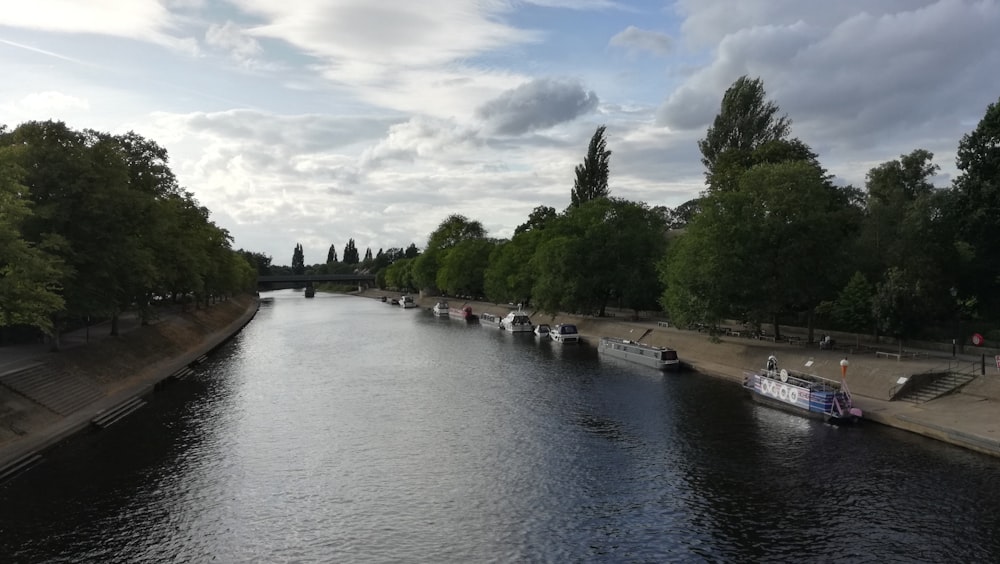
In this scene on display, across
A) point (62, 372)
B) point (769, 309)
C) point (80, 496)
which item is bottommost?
point (80, 496)

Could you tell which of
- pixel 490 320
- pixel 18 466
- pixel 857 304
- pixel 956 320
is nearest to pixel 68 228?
pixel 18 466

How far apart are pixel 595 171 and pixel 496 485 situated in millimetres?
118734

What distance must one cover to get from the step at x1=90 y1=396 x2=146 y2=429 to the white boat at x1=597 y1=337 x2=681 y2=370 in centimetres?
4966

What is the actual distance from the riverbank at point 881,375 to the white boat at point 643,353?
2878mm

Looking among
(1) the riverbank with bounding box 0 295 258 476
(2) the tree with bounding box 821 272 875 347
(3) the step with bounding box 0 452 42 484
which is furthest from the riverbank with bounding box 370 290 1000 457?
(1) the riverbank with bounding box 0 295 258 476

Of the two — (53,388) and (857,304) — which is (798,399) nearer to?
(857,304)

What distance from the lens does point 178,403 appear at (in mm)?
56438

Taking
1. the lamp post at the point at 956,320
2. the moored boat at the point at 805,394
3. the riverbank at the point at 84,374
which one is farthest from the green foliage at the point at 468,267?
the moored boat at the point at 805,394

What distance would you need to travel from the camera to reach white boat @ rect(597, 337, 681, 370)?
7162 centimetres

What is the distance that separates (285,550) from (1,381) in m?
29.9

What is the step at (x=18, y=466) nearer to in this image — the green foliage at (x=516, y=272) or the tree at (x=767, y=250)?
the tree at (x=767, y=250)

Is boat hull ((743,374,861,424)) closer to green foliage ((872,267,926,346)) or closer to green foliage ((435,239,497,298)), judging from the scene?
green foliage ((872,267,926,346))

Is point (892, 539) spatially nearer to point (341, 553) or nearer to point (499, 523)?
point (499, 523)

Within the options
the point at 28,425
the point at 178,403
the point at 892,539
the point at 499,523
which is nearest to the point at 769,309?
the point at 892,539
